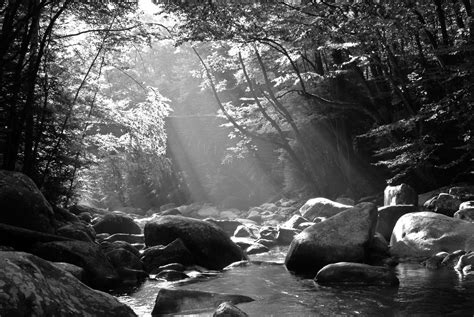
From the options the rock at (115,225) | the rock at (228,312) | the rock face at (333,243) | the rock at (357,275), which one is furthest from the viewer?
the rock at (115,225)

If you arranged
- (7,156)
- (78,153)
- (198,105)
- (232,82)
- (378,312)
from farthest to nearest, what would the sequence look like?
(198,105)
(232,82)
(78,153)
(7,156)
(378,312)

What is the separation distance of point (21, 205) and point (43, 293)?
502cm

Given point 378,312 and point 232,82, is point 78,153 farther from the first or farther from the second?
point 232,82

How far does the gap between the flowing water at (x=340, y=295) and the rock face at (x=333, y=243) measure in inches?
18.1

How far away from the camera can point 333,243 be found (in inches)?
313

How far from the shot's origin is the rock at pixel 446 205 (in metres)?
10.5

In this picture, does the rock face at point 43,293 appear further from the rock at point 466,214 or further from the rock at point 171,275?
the rock at point 466,214

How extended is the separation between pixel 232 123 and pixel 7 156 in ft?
33.4

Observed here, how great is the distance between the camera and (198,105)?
3972 centimetres

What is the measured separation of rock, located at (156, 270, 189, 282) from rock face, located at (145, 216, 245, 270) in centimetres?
109

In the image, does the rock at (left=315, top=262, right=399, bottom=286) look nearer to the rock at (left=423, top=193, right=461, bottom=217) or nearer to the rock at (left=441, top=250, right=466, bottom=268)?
the rock at (left=441, top=250, right=466, bottom=268)

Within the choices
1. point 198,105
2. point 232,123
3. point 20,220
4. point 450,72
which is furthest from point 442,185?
point 198,105

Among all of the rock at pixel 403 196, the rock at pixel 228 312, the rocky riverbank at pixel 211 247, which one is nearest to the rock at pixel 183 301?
the rocky riverbank at pixel 211 247

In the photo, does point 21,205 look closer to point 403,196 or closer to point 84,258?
point 84,258
